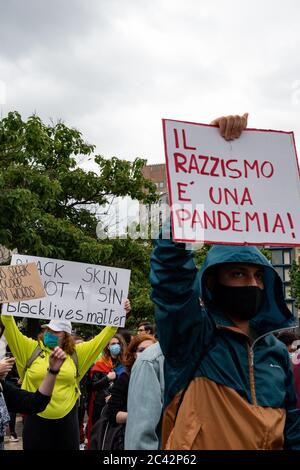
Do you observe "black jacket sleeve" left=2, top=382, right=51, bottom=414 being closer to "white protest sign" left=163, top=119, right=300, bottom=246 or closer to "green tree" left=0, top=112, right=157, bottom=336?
"white protest sign" left=163, top=119, right=300, bottom=246

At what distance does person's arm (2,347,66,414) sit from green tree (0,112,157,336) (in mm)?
6338

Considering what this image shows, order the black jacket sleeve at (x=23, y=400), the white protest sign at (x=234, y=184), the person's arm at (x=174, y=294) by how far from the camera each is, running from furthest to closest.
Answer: the black jacket sleeve at (x=23, y=400)
the white protest sign at (x=234, y=184)
the person's arm at (x=174, y=294)

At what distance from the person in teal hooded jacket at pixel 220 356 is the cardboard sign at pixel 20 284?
279 cm

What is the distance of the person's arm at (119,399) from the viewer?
5.45 metres

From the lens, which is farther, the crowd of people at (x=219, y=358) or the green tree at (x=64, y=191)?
the green tree at (x=64, y=191)

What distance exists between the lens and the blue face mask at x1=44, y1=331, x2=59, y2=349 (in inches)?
242

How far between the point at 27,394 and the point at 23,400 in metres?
0.05

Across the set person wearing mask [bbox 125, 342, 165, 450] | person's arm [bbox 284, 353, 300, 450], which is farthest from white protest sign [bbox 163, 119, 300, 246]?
person wearing mask [bbox 125, 342, 165, 450]

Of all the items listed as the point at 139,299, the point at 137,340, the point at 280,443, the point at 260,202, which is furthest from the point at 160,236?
the point at 139,299

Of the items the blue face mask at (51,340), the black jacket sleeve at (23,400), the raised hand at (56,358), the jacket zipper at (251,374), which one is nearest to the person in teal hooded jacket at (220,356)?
the jacket zipper at (251,374)

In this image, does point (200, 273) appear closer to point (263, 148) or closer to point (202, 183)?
point (202, 183)

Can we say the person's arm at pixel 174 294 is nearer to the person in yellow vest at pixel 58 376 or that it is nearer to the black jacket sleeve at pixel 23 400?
the black jacket sleeve at pixel 23 400

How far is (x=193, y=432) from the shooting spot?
2.79 metres

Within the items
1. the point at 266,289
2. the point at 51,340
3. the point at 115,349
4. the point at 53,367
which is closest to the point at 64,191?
the point at 115,349
